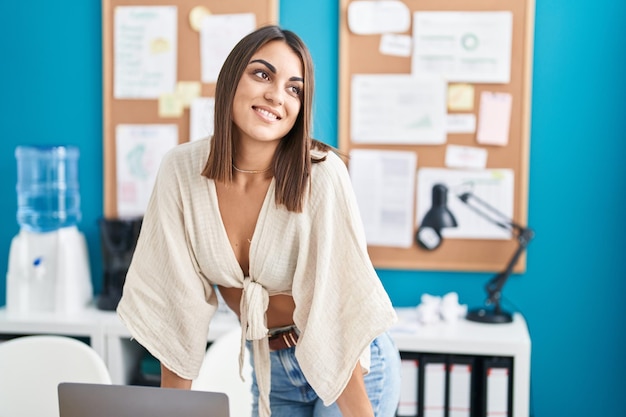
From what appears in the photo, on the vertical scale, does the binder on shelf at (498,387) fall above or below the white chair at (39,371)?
below

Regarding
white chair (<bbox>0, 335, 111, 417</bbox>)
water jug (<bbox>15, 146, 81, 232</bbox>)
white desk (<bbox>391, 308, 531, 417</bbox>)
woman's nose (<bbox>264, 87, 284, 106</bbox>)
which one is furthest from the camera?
water jug (<bbox>15, 146, 81, 232</bbox>)

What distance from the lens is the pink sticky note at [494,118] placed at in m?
2.70

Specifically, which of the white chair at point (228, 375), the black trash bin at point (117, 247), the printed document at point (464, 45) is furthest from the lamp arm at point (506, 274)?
the black trash bin at point (117, 247)

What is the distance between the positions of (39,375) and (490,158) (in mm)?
1696

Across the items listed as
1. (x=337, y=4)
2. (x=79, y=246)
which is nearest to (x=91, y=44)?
(x=79, y=246)

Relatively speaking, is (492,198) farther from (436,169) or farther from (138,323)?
(138,323)

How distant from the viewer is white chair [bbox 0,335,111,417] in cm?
188

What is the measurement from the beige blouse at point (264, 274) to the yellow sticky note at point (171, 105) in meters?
1.49

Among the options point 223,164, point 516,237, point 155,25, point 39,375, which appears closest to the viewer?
point 223,164

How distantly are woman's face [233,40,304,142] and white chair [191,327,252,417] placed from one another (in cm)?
77

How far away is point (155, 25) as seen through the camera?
290cm

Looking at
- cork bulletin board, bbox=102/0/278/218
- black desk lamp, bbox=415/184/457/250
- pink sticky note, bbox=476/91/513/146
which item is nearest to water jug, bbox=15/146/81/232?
cork bulletin board, bbox=102/0/278/218

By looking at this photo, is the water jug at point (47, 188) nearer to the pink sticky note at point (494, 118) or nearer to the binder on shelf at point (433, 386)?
the binder on shelf at point (433, 386)

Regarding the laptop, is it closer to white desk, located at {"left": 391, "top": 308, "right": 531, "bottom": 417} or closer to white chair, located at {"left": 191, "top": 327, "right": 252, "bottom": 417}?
white chair, located at {"left": 191, "top": 327, "right": 252, "bottom": 417}
